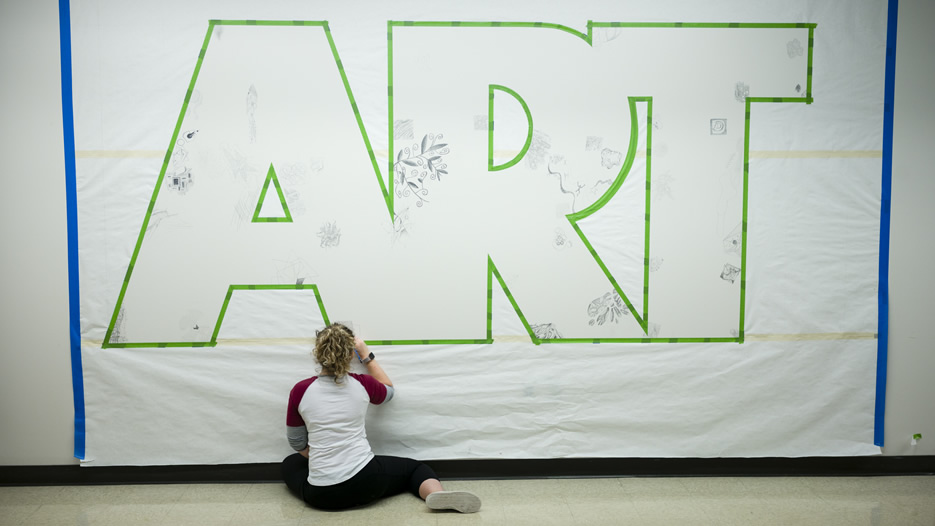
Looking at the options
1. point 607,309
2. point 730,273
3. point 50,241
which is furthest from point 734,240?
point 50,241

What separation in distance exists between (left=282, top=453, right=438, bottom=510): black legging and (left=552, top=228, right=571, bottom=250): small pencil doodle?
1178mm

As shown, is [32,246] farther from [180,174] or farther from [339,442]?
[339,442]

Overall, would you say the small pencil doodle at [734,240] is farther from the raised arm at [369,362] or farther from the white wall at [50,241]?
the raised arm at [369,362]

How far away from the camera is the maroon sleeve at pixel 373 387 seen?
9.27ft

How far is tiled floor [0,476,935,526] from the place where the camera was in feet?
8.79

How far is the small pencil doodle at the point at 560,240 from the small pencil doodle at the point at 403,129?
801mm

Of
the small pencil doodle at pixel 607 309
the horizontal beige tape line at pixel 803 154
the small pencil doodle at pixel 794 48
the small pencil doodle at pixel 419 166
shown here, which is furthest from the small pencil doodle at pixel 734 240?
the small pencil doodle at pixel 419 166

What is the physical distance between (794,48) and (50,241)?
3519 millimetres

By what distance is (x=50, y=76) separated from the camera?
9.36 ft

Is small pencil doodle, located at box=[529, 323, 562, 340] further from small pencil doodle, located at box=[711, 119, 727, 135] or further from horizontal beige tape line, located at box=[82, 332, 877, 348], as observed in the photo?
small pencil doodle, located at box=[711, 119, 727, 135]

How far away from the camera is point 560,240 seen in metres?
2.97

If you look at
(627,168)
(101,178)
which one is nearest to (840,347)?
(627,168)

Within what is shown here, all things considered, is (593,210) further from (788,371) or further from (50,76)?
(50,76)

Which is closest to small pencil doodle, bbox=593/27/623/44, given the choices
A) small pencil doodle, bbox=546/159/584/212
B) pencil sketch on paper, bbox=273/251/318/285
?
small pencil doodle, bbox=546/159/584/212
